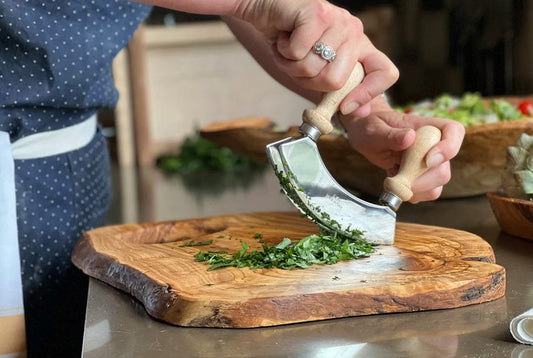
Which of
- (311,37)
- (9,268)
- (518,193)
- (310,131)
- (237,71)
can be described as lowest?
(237,71)

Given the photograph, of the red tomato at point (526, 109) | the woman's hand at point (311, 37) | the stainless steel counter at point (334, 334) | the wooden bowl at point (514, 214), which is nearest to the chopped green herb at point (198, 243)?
the stainless steel counter at point (334, 334)

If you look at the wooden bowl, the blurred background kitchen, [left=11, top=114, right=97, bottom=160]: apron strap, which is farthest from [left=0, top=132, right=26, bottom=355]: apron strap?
the blurred background kitchen

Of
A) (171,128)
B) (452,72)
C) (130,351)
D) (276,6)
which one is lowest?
(171,128)

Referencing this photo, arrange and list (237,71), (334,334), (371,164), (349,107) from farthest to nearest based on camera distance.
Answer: (237,71)
(371,164)
(349,107)
(334,334)

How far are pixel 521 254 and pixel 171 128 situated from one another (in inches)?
92.0

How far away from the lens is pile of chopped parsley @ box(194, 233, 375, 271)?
0.85 m

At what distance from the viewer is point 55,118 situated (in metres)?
1.15

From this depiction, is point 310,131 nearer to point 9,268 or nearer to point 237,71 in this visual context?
point 9,268

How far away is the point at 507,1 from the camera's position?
3016mm

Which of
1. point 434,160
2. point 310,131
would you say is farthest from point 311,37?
point 434,160

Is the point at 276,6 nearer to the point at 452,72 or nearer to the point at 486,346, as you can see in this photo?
the point at 486,346

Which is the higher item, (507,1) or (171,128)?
(507,1)

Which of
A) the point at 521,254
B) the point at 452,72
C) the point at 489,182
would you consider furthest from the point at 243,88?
the point at 521,254

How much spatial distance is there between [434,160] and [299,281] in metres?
0.26
